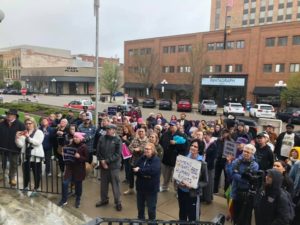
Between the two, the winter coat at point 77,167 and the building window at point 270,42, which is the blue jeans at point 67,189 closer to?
the winter coat at point 77,167

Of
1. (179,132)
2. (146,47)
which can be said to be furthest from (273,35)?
(179,132)

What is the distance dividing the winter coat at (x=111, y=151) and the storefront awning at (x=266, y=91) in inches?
1480

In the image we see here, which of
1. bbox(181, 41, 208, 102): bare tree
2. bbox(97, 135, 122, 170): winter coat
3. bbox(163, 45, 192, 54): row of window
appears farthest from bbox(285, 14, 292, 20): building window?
bbox(97, 135, 122, 170): winter coat

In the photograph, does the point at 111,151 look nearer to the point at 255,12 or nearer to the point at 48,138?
the point at 48,138

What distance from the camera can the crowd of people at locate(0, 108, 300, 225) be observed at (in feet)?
15.3

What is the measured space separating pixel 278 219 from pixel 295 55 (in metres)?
40.4

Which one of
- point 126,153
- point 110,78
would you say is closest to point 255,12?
point 110,78

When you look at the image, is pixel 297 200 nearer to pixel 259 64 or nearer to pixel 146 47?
pixel 259 64

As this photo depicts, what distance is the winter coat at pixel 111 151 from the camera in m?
5.95

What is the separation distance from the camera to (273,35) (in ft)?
134

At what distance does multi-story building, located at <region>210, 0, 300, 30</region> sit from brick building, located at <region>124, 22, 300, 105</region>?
23.0m

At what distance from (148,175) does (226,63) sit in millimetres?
43068

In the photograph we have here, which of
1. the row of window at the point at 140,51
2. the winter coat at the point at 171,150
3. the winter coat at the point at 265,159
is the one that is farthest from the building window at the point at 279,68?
the winter coat at the point at 171,150

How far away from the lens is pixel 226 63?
4509cm
